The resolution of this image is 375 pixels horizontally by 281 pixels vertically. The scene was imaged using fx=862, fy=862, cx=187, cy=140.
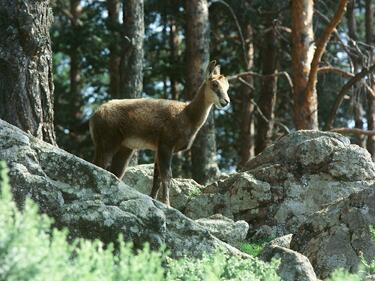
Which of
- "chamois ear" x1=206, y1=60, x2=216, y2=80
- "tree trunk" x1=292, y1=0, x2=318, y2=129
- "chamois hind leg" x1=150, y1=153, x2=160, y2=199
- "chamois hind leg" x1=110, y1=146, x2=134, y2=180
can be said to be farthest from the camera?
"tree trunk" x1=292, y1=0, x2=318, y2=129

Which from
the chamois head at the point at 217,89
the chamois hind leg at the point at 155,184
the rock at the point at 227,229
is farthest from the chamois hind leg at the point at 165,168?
the rock at the point at 227,229

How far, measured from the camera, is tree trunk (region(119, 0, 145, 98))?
18188 millimetres

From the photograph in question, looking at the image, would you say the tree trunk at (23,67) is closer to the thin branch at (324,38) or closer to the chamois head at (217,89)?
the chamois head at (217,89)

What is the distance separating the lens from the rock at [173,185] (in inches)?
535

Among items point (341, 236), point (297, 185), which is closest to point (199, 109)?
point (297, 185)

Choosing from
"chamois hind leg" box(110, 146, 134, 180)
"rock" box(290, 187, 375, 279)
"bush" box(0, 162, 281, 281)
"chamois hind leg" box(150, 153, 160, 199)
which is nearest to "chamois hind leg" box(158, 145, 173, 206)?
"chamois hind leg" box(150, 153, 160, 199)

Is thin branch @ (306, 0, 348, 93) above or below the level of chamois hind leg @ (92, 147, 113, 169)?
above

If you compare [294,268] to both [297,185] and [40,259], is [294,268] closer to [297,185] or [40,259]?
[40,259]

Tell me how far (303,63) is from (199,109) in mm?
5865

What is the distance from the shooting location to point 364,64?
2003 cm

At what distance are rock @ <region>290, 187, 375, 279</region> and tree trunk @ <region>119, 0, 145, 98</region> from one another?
32.0 feet

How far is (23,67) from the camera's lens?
10.7 m

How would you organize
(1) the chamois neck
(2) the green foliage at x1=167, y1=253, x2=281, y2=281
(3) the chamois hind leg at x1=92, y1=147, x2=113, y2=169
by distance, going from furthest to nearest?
1. (1) the chamois neck
2. (3) the chamois hind leg at x1=92, y1=147, x2=113, y2=169
3. (2) the green foliage at x1=167, y1=253, x2=281, y2=281

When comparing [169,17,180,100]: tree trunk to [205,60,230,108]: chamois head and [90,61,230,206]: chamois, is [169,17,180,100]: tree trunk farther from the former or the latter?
[90,61,230,206]: chamois
